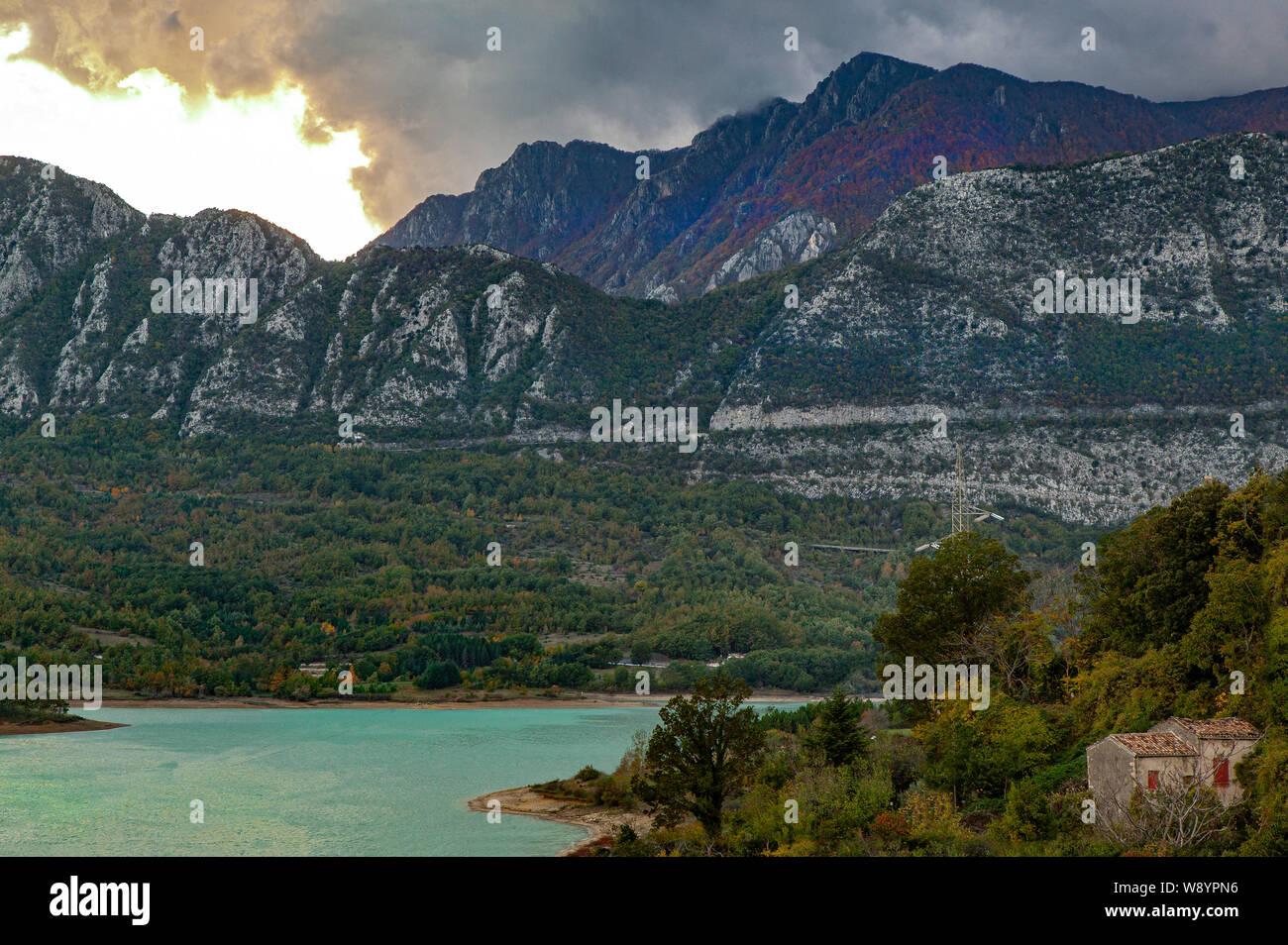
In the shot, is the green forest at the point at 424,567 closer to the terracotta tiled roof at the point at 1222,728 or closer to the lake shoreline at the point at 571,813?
the lake shoreline at the point at 571,813

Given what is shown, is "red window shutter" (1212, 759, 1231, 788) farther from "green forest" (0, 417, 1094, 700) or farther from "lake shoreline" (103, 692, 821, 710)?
"lake shoreline" (103, 692, 821, 710)

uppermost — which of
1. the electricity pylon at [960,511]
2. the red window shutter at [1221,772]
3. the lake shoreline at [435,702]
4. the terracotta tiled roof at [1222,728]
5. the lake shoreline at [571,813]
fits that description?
the electricity pylon at [960,511]

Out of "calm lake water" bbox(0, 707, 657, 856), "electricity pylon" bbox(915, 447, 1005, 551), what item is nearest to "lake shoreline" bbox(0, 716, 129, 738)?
"calm lake water" bbox(0, 707, 657, 856)

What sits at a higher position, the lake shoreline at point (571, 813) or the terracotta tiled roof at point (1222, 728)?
the terracotta tiled roof at point (1222, 728)

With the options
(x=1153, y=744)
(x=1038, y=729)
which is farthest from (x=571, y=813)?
(x=1153, y=744)

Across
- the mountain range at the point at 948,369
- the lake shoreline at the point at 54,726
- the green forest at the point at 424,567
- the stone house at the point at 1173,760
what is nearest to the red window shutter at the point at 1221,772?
the stone house at the point at 1173,760

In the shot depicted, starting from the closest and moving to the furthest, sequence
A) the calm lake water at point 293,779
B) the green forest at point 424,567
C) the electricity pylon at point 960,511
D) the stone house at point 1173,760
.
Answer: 1. the stone house at point 1173,760
2. the calm lake water at point 293,779
3. the electricity pylon at point 960,511
4. the green forest at point 424,567

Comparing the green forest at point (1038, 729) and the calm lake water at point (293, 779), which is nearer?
the green forest at point (1038, 729)
